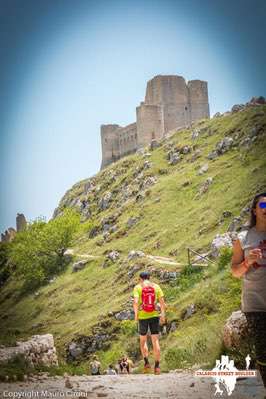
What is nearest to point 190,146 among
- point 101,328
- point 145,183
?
point 145,183

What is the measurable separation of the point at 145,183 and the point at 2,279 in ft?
58.3

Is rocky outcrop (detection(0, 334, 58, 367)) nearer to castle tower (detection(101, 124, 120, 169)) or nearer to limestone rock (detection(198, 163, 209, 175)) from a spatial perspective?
limestone rock (detection(198, 163, 209, 175))

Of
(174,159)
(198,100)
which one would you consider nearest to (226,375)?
(174,159)

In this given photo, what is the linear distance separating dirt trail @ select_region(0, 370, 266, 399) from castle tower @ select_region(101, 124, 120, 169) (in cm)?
8294

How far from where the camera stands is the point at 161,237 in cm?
4316

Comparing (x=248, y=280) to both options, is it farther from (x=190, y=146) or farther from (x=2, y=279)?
(x=190, y=146)

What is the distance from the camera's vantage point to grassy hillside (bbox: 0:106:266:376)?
22.6 meters

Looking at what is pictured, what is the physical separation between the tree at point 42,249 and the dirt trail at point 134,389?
138ft

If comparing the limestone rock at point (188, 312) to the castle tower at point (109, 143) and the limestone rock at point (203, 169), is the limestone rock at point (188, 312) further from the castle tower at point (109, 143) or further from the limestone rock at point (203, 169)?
the castle tower at point (109, 143)

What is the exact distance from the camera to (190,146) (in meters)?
66.5

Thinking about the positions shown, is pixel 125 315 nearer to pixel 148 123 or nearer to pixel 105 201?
pixel 105 201

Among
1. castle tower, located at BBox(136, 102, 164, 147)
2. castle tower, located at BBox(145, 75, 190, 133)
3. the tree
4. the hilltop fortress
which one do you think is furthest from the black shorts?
castle tower, located at BBox(145, 75, 190, 133)

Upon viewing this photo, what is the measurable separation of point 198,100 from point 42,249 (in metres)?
42.6

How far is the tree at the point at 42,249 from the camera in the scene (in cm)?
5050
